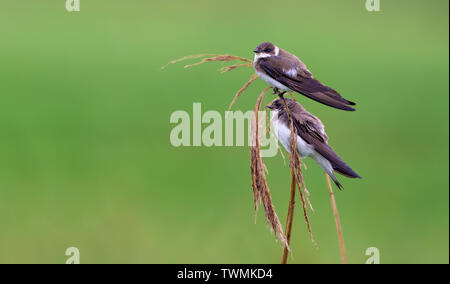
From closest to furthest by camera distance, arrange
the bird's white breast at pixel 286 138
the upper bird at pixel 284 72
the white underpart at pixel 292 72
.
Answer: the upper bird at pixel 284 72
the white underpart at pixel 292 72
the bird's white breast at pixel 286 138

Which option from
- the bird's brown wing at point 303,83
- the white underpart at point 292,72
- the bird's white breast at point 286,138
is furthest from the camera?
the bird's white breast at point 286,138

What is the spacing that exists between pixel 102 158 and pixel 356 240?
15.6 feet

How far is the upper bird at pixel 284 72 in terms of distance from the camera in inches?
81.0

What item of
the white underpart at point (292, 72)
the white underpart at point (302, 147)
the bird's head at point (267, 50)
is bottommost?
the white underpart at point (302, 147)

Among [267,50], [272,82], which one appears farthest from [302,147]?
[267,50]

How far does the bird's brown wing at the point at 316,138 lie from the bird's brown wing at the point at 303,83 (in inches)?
7.0

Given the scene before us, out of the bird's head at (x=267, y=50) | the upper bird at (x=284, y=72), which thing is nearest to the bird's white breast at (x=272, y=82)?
the upper bird at (x=284, y=72)

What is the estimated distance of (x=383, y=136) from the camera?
12.6 m

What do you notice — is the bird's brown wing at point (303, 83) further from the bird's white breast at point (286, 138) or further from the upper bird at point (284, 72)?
the bird's white breast at point (286, 138)

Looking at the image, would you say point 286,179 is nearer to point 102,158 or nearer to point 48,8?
point 102,158

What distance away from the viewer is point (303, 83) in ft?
6.94

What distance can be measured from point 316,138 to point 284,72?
29 centimetres

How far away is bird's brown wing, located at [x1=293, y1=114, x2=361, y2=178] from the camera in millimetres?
2197

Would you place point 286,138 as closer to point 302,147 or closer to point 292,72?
point 302,147
